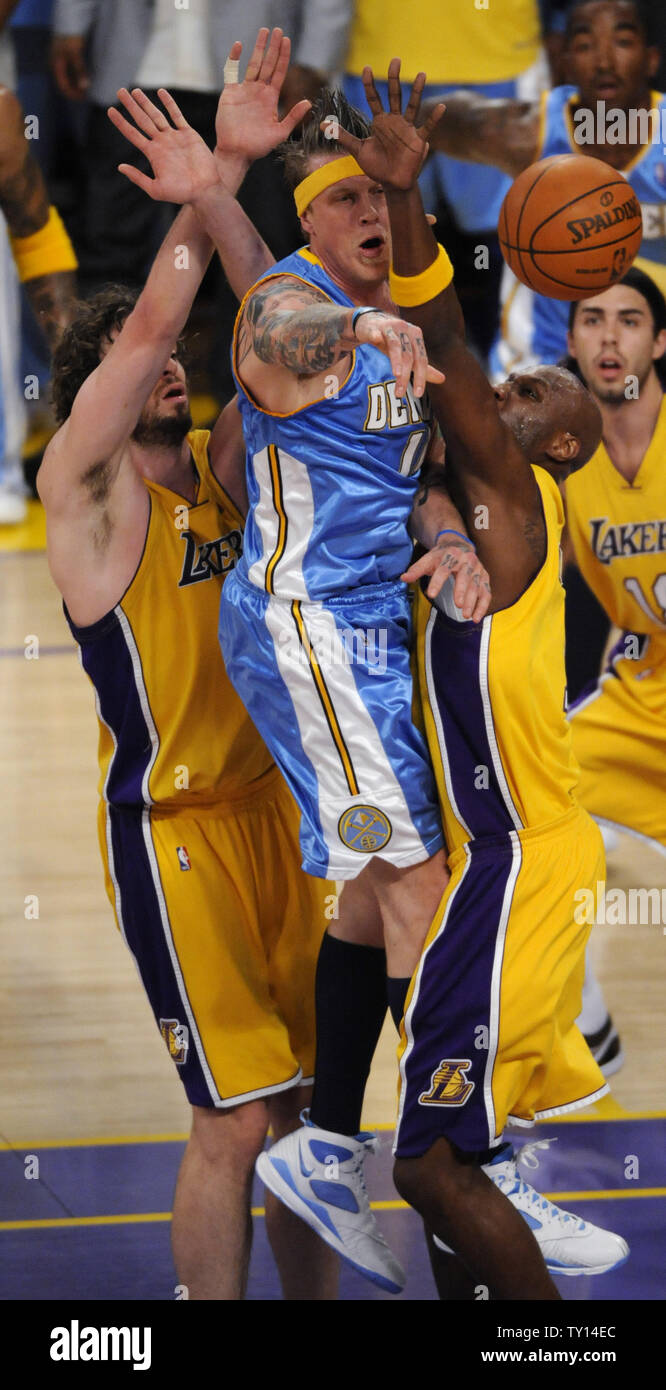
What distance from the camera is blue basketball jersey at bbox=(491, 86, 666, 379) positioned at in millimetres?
6027

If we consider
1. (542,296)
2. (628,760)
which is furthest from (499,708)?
(542,296)

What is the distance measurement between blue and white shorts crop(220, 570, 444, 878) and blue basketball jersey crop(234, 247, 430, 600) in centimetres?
5

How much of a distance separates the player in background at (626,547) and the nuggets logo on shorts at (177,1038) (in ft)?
5.30

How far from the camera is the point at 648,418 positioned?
195 inches

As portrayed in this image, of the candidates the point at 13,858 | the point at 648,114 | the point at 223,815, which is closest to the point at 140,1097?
the point at 223,815

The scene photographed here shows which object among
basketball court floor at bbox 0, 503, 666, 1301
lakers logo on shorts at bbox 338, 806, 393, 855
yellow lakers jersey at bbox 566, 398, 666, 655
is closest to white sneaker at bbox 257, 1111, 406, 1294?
basketball court floor at bbox 0, 503, 666, 1301

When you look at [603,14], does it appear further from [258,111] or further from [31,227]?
[258,111]

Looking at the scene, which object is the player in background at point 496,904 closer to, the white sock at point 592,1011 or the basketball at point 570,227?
the basketball at point 570,227

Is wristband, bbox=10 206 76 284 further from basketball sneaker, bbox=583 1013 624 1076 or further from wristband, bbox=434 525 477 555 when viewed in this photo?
wristband, bbox=434 525 477 555

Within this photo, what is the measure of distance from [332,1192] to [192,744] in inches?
33.3

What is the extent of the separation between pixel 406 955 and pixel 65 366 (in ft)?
4.16

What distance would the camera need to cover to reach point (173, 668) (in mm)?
3291

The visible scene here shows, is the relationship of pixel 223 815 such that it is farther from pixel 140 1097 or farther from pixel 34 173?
pixel 34 173

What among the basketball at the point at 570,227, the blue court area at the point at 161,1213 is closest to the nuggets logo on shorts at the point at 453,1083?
the blue court area at the point at 161,1213
